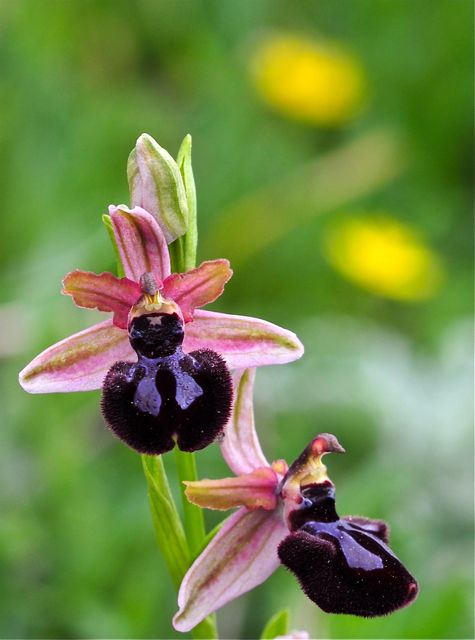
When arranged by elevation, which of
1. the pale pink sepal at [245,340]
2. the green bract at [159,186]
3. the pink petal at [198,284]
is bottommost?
the pale pink sepal at [245,340]

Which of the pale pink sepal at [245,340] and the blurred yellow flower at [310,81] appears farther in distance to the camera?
the blurred yellow flower at [310,81]

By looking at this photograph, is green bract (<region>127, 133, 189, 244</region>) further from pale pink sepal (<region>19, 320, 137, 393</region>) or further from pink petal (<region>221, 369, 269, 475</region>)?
pink petal (<region>221, 369, 269, 475</region>)

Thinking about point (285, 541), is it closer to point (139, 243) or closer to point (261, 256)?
point (139, 243)

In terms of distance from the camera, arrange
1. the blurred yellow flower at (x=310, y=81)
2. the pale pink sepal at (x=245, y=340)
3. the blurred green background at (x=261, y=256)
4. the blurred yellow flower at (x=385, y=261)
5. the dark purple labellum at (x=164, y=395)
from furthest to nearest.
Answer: the blurred yellow flower at (x=310, y=81)
the blurred yellow flower at (x=385, y=261)
the blurred green background at (x=261, y=256)
the pale pink sepal at (x=245, y=340)
the dark purple labellum at (x=164, y=395)

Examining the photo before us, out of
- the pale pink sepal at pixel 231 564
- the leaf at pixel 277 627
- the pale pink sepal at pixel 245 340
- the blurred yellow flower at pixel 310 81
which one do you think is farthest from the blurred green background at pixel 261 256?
the pale pink sepal at pixel 245 340

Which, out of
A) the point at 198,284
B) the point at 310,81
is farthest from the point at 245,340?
the point at 310,81

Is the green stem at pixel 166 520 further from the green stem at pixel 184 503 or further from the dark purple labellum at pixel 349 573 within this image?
the dark purple labellum at pixel 349 573

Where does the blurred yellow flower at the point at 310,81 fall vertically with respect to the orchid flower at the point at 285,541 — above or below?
above

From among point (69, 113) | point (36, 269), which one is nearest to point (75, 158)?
point (69, 113)

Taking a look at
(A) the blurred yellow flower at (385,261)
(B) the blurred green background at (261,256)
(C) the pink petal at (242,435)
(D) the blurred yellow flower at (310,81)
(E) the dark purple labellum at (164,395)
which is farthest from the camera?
(D) the blurred yellow flower at (310,81)

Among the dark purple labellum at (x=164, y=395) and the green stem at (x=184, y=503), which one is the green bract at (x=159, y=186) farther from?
the dark purple labellum at (x=164, y=395)
